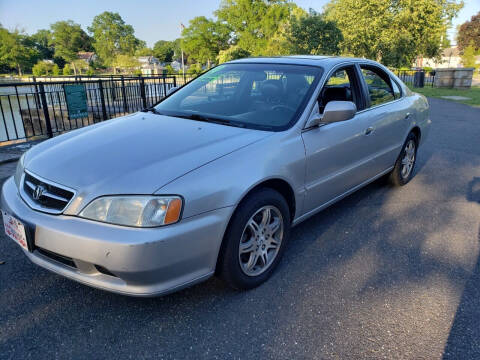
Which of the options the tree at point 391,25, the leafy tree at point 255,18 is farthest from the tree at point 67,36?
the tree at point 391,25

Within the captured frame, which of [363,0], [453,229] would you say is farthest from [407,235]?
[363,0]

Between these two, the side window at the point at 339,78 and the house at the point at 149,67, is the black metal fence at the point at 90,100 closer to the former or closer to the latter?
the side window at the point at 339,78

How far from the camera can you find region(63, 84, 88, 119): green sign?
7.74 metres

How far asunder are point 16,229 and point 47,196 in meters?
0.34

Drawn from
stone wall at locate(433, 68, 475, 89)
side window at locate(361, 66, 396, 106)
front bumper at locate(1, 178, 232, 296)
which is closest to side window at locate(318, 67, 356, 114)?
side window at locate(361, 66, 396, 106)

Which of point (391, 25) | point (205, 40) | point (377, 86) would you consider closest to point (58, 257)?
point (377, 86)

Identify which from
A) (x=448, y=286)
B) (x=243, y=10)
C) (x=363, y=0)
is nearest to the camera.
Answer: (x=448, y=286)

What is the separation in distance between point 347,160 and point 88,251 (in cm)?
240

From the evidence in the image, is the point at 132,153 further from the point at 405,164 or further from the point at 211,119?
the point at 405,164

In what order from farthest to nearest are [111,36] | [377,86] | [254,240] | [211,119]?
[111,36] < [377,86] < [211,119] < [254,240]

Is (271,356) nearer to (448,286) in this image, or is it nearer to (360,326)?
(360,326)

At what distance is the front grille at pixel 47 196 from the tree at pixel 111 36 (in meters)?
110

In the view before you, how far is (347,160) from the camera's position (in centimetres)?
342

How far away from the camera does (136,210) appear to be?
2.01 meters
